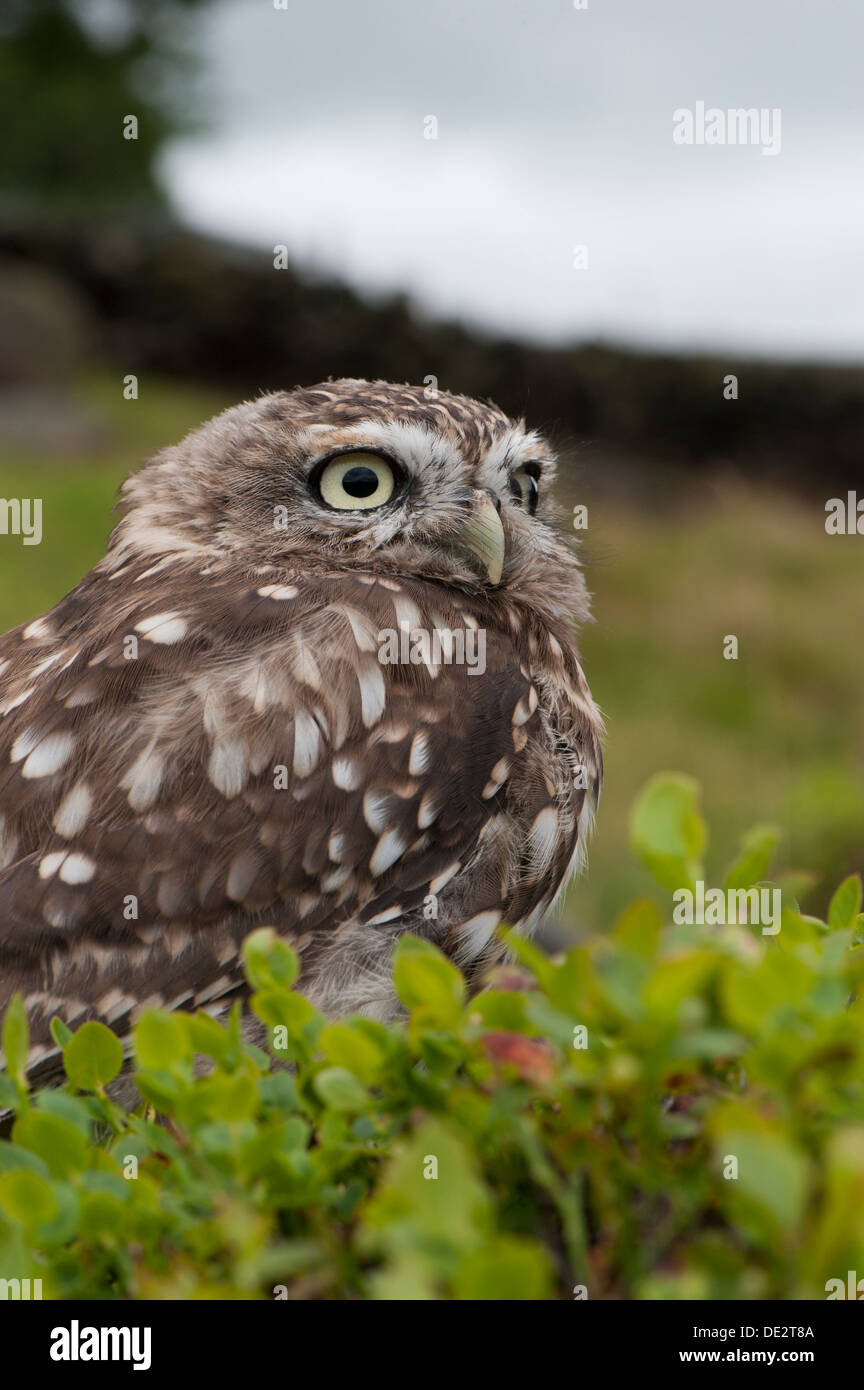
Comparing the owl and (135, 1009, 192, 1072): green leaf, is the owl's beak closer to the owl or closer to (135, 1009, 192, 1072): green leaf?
the owl

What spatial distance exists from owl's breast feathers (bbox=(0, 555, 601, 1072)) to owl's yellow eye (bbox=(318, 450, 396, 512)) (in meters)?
0.28

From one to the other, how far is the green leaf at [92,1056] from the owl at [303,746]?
3.10 feet

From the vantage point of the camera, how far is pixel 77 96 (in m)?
24.6

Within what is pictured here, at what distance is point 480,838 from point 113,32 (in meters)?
28.0

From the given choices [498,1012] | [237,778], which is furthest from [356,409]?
[498,1012]

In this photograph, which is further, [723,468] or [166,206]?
[166,206]

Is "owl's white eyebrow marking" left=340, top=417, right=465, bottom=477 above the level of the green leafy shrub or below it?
above

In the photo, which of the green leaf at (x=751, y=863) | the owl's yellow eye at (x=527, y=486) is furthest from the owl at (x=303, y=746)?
the green leaf at (x=751, y=863)

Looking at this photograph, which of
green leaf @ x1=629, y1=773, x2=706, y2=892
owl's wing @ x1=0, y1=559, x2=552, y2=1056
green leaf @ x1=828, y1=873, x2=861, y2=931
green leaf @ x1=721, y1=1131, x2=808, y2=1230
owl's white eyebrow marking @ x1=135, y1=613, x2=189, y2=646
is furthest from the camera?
owl's white eyebrow marking @ x1=135, y1=613, x2=189, y2=646

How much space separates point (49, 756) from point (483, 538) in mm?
1165

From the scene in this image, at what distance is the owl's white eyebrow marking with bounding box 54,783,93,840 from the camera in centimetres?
256

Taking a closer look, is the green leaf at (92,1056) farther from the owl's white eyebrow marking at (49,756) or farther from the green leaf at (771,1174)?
the owl's white eyebrow marking at (49,756)

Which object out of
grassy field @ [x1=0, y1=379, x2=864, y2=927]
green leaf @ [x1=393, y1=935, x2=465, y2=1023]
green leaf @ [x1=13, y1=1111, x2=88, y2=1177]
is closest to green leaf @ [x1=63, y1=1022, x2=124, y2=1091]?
Answer: green leaf @ [x1=13, y1=1111, x2=88, y2=1177]
